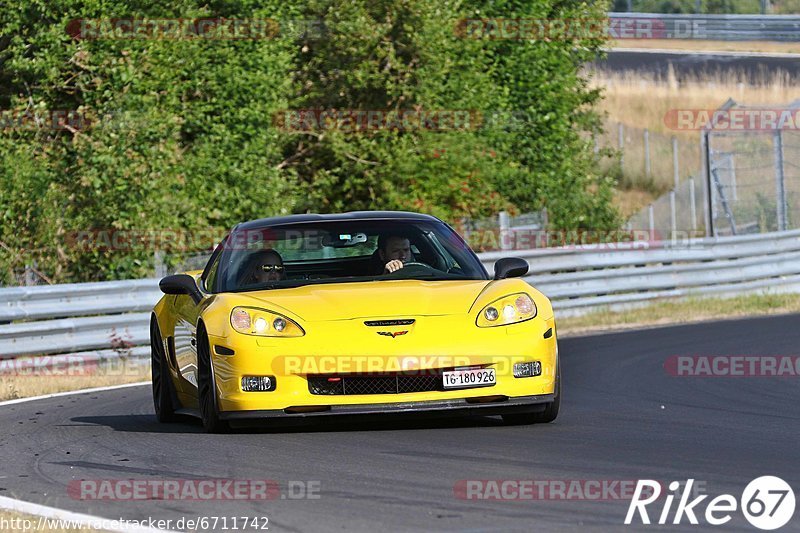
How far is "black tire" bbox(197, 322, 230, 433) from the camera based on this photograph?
884cm

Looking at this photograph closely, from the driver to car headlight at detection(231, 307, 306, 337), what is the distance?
4.08ft

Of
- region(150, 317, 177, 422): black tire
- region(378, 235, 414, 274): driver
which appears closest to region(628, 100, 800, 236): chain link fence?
region(378, 235, 414, 274): driver

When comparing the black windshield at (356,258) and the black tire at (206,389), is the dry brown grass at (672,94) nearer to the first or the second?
the black windshield at (356,258)

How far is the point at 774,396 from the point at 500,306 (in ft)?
8.59

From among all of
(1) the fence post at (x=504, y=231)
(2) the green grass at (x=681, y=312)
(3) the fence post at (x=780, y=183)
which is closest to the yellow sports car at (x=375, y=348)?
(2) the green grass at (x=681, y=312)

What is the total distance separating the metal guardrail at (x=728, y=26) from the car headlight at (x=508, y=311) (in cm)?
5143

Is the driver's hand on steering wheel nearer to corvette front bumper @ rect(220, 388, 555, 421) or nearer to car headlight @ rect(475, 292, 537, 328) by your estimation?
car headlight @ rect(475, 292, 537, 328)

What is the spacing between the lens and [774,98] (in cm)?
5222

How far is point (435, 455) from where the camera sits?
→ 25.1ft

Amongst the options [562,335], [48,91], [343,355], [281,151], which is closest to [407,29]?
[281,151]

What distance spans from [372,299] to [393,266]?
0.98 m

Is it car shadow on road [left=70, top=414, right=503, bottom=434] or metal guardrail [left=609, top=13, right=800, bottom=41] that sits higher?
metal guardrail [left=609, top=13, right=800, bottom=41]

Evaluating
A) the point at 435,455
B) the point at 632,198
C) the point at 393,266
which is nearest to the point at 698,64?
the point at 632,198

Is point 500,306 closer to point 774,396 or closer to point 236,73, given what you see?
point 774,396
